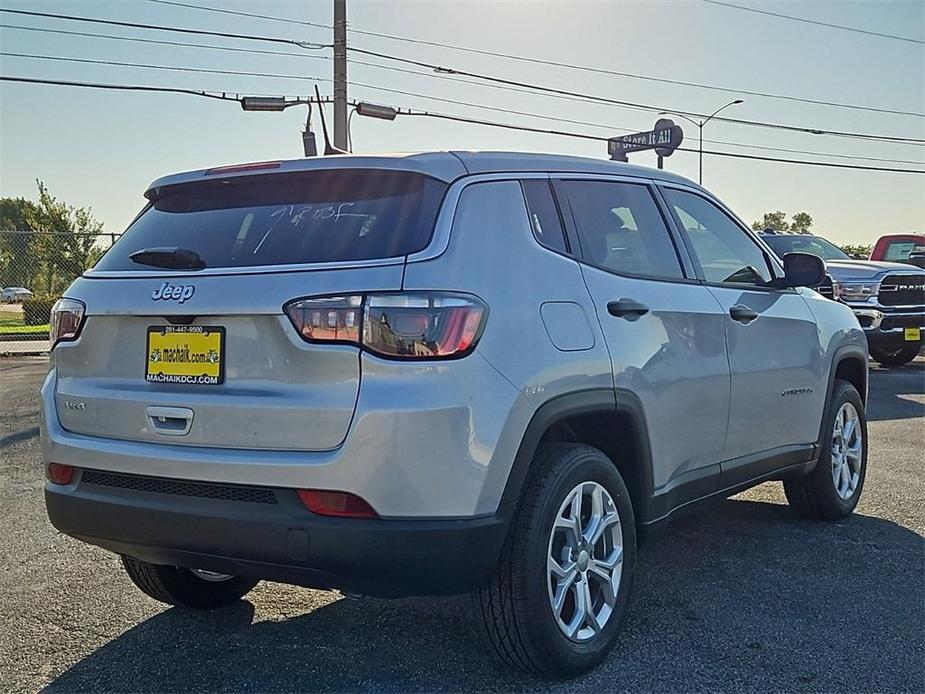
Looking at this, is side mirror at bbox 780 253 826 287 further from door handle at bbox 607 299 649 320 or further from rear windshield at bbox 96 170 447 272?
rear windshield at bbox 96 170 447 272

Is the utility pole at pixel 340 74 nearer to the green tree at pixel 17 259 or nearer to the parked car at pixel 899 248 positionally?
the green tree at pixel 17 259

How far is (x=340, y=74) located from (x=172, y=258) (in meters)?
16.2

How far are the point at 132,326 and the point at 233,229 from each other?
1.51ft

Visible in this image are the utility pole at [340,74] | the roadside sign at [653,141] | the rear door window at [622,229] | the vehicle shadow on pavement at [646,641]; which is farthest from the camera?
the roadside sign at [653,141]

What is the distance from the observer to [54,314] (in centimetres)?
336

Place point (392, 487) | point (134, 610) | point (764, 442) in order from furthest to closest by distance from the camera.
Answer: point (764, 442) < point (134, 610) < point (392, 487)

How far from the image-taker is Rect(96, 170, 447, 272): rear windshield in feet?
9.61

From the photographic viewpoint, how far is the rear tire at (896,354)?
12703 mm

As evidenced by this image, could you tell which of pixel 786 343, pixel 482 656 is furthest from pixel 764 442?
pixel 482 656

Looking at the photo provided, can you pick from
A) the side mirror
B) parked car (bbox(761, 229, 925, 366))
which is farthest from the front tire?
parked car (bbox(761, 229, 925, 366))

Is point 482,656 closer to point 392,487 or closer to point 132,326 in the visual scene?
point 392,487

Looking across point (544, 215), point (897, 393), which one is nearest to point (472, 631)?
point (544, 215)

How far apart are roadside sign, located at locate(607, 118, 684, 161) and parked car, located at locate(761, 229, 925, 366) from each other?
45.4ft

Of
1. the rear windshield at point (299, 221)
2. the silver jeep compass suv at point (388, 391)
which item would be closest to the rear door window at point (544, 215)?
the silver jeep compass suv at point (388, 391)
